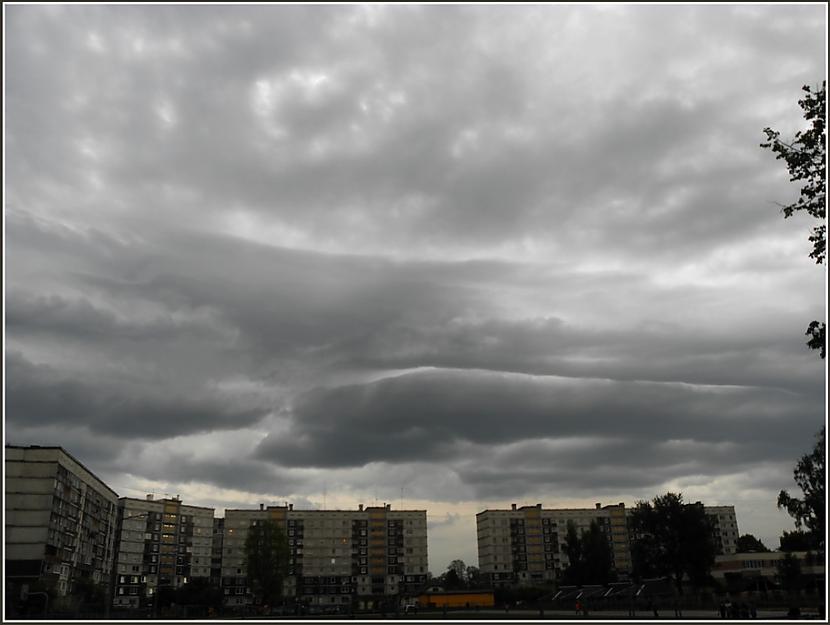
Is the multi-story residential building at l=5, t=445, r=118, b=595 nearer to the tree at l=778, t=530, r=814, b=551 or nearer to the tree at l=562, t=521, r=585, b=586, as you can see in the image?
the tree at l=562, t=521, r=585, b=586

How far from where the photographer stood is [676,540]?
10631cm

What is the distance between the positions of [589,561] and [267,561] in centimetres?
6044

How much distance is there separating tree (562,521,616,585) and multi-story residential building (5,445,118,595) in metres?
88.3

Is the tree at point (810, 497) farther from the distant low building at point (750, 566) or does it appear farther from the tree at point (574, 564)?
the tree at point (574, 564)

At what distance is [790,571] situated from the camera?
357ft

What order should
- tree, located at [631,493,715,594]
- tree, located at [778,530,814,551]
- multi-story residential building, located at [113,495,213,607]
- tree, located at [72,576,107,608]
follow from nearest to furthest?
tree, located at [72,576,107,608] < tree, located at [631,493,715,594] < tree, located at [778,530,814,551] < multi-story residential building, located at [113,495,213,607]

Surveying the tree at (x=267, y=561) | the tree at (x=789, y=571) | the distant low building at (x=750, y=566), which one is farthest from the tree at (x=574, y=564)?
the tree at (x=267, y=561)

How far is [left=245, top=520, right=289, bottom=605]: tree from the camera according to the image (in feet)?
412

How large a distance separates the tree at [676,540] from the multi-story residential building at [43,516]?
81.2 m

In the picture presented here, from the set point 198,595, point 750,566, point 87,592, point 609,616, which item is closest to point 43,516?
point 87,592

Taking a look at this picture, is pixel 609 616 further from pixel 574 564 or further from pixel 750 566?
pixel 574 564

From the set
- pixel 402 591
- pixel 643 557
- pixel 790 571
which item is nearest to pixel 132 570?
pixel 402 591

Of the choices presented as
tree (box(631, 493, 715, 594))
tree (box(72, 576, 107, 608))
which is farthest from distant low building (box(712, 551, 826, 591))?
tree (box(72, 576, 107, 608))

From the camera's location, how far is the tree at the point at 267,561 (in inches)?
4946
